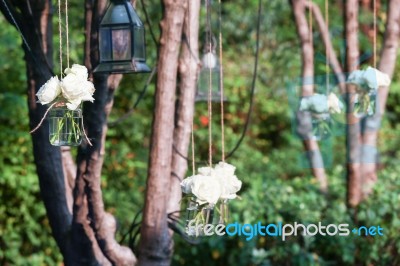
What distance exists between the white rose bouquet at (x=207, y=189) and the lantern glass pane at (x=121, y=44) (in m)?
0.57

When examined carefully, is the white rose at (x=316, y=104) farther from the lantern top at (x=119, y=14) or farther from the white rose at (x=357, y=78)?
the lantern top at (x=119, y=14)

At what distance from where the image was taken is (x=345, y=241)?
18.1ft

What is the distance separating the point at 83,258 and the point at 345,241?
2161 mm

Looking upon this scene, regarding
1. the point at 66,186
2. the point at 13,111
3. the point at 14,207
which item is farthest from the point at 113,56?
the point at 14,207

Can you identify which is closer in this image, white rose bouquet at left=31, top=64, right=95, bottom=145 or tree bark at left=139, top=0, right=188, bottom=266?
white rose bouquet at left=31, top=64, right=95, bottom=145

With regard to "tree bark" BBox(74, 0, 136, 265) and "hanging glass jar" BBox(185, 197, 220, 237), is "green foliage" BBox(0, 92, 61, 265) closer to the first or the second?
"tree bark" BBox(74, 0, 136, 265)

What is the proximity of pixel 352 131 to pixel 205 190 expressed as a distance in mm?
3025

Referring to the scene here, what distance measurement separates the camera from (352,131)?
6.15 m

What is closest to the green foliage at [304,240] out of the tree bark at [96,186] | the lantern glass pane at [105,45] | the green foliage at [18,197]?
the green foliage at [18,197]

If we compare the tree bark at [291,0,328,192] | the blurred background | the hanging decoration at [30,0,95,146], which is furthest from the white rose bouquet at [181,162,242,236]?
the tree bark at [291,0,328,192]

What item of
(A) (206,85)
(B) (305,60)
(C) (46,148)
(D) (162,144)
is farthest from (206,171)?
(B) (305,60)

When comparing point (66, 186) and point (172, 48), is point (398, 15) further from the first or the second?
point (66, 186)

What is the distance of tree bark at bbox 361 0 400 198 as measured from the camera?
598 centimetres

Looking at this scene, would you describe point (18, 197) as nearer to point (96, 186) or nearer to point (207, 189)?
point (96, 186)
